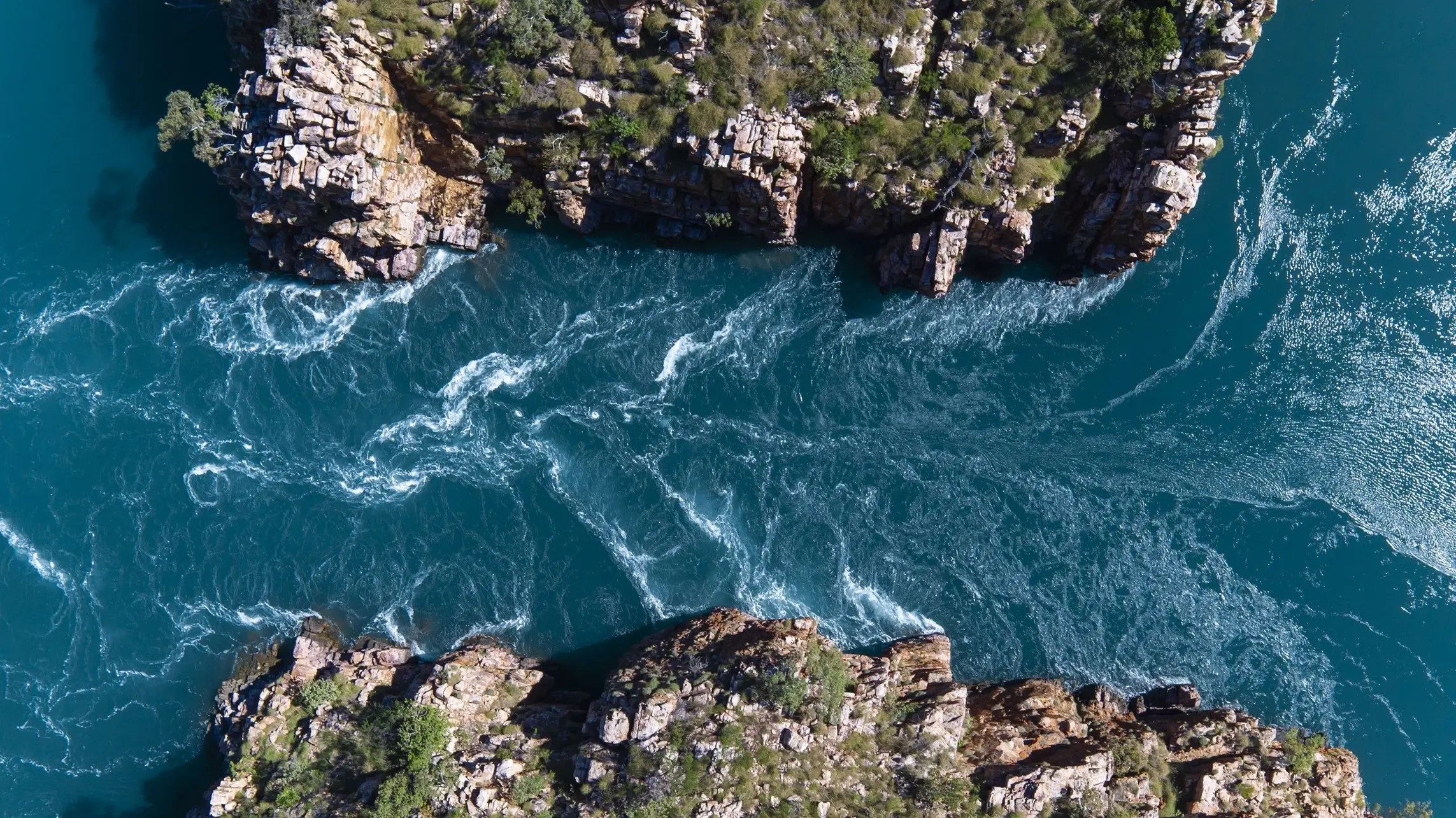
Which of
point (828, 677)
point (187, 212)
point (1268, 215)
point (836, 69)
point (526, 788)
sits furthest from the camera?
point (187, 212)

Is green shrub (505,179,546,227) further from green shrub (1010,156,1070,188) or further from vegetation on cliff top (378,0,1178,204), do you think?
green shrub (1010,156,1070,188)

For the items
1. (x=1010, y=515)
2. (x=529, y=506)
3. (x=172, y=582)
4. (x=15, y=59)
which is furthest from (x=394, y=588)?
(x=15, y=59)

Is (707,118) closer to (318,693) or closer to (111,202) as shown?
(111,202)

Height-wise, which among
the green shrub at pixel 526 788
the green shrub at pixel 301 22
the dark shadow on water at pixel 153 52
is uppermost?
the green shrub at pixel 301 22

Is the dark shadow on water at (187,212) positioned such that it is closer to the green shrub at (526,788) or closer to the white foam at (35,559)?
the white foam at (35,559)

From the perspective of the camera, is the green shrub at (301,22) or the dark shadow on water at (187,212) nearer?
the green shrub at (301,22)

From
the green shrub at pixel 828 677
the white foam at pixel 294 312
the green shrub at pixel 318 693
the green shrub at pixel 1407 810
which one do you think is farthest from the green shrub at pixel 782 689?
the green shrub at pixel 1407 810

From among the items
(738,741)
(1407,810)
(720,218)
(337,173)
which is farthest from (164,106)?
(1407,810)
